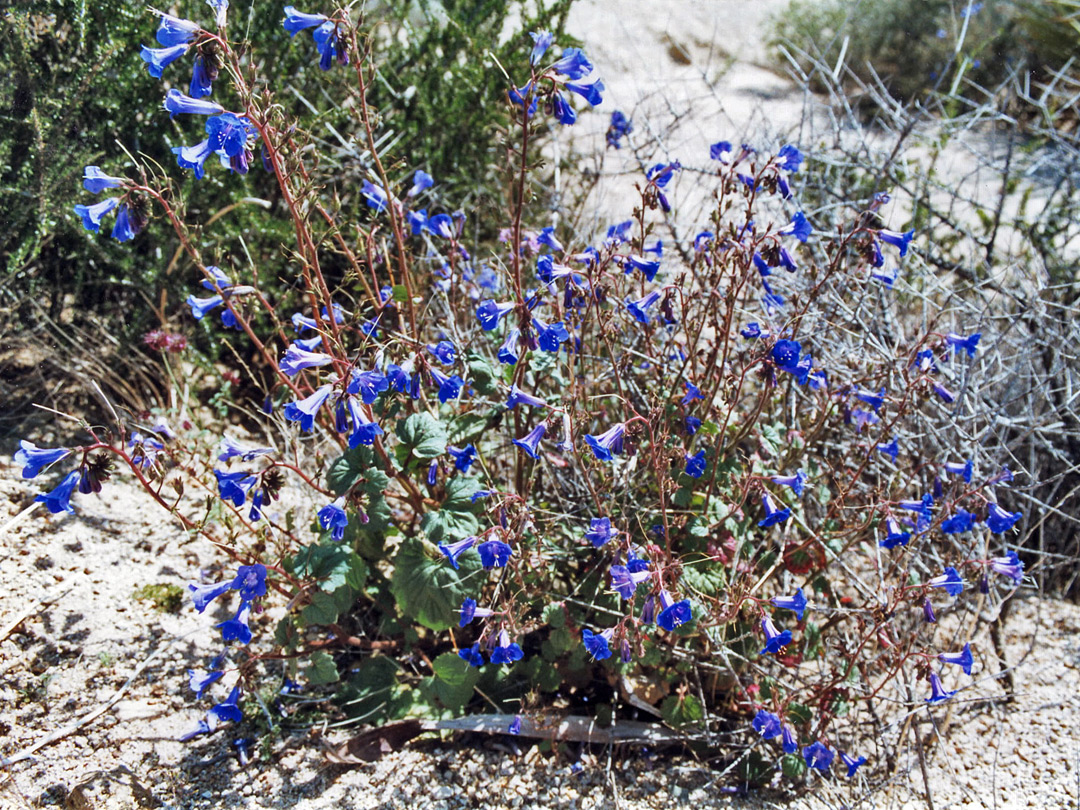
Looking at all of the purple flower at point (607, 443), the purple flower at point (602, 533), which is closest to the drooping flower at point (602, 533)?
the purple flower at point (602, 533)

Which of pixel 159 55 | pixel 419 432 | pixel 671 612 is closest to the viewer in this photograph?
pixel 159 55

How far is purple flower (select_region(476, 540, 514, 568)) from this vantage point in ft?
6.91

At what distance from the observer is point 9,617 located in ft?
8.73

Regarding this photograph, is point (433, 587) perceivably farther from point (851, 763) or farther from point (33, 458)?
point (851, 763)

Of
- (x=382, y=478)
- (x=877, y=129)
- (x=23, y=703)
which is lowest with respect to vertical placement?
(x=23, y=703)

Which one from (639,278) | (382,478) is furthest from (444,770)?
(639,278)

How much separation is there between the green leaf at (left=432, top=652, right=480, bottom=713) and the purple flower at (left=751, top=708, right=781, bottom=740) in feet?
2.70

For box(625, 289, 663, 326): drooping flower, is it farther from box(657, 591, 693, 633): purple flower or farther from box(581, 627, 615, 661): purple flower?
box(581, 627, 615, 661): purple flower

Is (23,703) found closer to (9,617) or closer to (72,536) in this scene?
(9,617)

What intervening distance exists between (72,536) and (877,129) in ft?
24.2

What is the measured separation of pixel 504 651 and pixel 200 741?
1066 millimetres

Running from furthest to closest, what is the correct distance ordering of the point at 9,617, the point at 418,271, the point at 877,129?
the point at 877,129 → the point at 418,271 → the point at 9,617

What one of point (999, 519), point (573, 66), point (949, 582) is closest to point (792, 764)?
point (949, 582)

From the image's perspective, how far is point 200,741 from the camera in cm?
254
